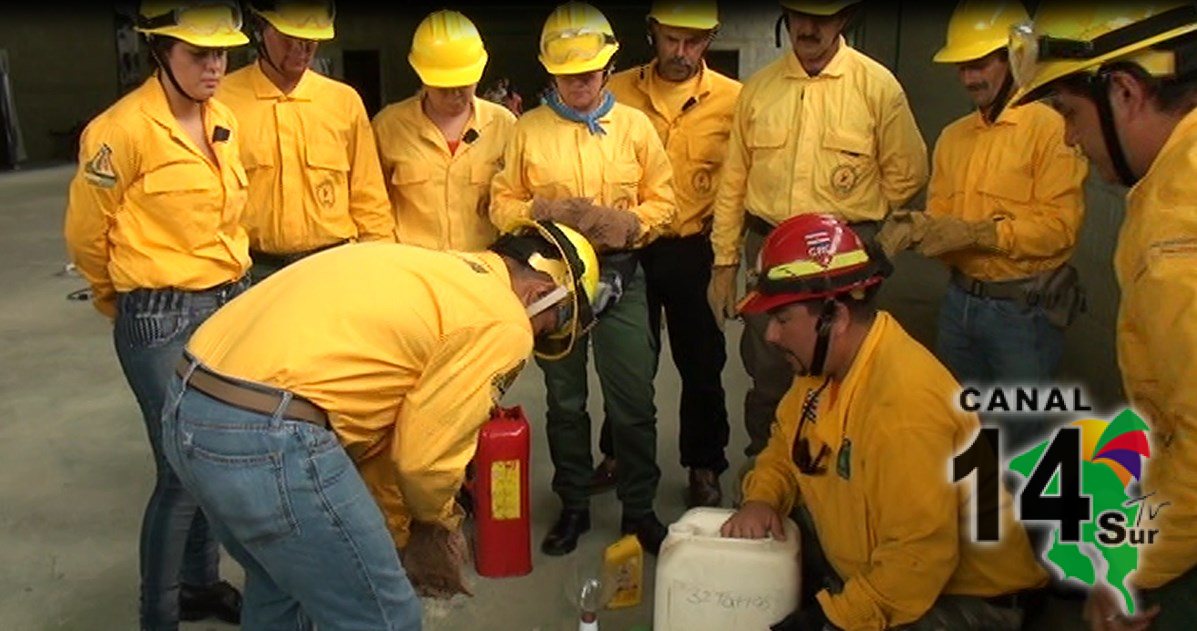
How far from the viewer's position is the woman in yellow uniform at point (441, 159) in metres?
3.29

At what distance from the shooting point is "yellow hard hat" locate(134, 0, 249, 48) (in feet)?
8.56

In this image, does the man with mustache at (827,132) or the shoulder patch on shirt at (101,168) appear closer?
the shoulder patch on shirt at (101,168)

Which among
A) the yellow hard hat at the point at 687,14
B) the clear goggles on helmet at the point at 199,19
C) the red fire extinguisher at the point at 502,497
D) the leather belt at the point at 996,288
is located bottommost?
the red fire extinguisher at the point at 502,497

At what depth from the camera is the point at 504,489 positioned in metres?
3.17

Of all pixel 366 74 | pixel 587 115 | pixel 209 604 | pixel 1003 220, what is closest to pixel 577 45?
pixel 587 115

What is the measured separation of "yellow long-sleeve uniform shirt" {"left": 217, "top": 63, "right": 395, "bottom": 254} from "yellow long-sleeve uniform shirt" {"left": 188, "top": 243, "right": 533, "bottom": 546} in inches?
43.9

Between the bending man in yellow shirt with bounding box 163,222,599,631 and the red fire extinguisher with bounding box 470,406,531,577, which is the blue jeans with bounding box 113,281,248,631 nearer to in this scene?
the bending man in yellow shirt with bounding box 163,222,599,631

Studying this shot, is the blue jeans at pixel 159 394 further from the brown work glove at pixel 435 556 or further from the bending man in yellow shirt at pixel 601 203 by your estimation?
the bending man in yellow shirt at pixel 601 203

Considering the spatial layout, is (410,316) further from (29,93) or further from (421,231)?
(29,93)

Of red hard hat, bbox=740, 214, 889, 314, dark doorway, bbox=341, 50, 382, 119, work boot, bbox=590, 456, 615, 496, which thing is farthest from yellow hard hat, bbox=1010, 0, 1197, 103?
dark doorway, bbox=341, 50, 382, 119

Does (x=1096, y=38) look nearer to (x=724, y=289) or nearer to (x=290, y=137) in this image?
(x=724, y=289)

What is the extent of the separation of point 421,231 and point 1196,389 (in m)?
2.36

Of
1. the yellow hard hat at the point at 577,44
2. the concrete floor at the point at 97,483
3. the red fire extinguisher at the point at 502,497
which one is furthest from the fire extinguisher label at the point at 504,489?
the yellow hard hat at the point at 577,44

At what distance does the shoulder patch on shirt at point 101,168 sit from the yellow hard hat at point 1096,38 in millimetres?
2048
